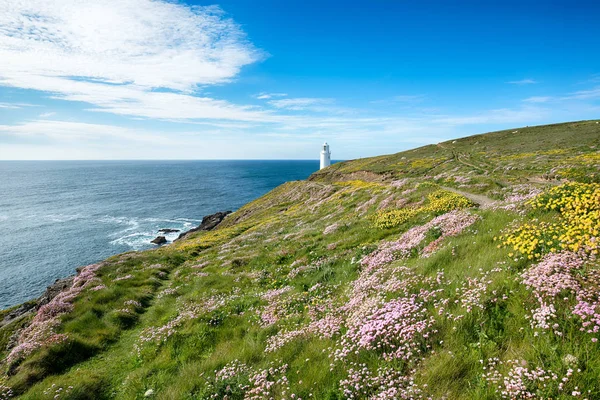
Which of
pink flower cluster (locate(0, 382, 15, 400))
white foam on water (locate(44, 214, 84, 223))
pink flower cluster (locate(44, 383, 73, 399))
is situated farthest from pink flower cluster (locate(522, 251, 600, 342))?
white foam on water (locate(44, 214, 84, 223))

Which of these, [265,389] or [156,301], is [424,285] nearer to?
[265,389]

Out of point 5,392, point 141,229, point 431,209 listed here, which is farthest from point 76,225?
point 431,209

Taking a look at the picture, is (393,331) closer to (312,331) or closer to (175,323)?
(312,331)

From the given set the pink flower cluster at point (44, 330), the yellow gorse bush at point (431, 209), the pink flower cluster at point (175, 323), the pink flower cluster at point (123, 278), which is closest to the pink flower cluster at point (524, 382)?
the pink flower cluster at point (175, 323)

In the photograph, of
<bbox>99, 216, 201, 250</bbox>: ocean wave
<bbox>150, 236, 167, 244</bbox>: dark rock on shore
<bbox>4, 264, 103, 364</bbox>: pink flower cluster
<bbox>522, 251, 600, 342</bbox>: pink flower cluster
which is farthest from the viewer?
<bbox>99, 216, 201, 250</bbox>: ocean wave

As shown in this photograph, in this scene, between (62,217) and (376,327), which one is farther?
(62,217)

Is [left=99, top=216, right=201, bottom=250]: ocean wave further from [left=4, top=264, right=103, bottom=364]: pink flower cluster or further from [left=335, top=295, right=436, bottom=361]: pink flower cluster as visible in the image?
[left=335, top=295, right=436, bottom=361]: pink flower cluster

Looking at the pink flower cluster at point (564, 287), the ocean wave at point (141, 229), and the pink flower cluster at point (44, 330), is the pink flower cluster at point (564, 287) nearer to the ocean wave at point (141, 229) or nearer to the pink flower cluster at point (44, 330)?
the pink flower cluster at point (44, 330)

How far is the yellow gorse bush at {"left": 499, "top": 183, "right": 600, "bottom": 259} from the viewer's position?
7.90 metres

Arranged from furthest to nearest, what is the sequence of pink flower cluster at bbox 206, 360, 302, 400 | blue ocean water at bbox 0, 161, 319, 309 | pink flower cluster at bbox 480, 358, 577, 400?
1. blue ocean water at bbox 0, 161, 319, 309
2. pink flower cluster at bbox 206, 360, 302, 400
3. pink flower cluster at bbox 480, 358, 577, 400

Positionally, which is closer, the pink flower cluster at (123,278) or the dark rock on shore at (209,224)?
the pink flower cluster at (123,278)

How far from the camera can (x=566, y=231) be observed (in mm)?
9086

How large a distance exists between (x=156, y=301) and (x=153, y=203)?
115 meters

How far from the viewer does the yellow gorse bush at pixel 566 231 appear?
790 centimetres
